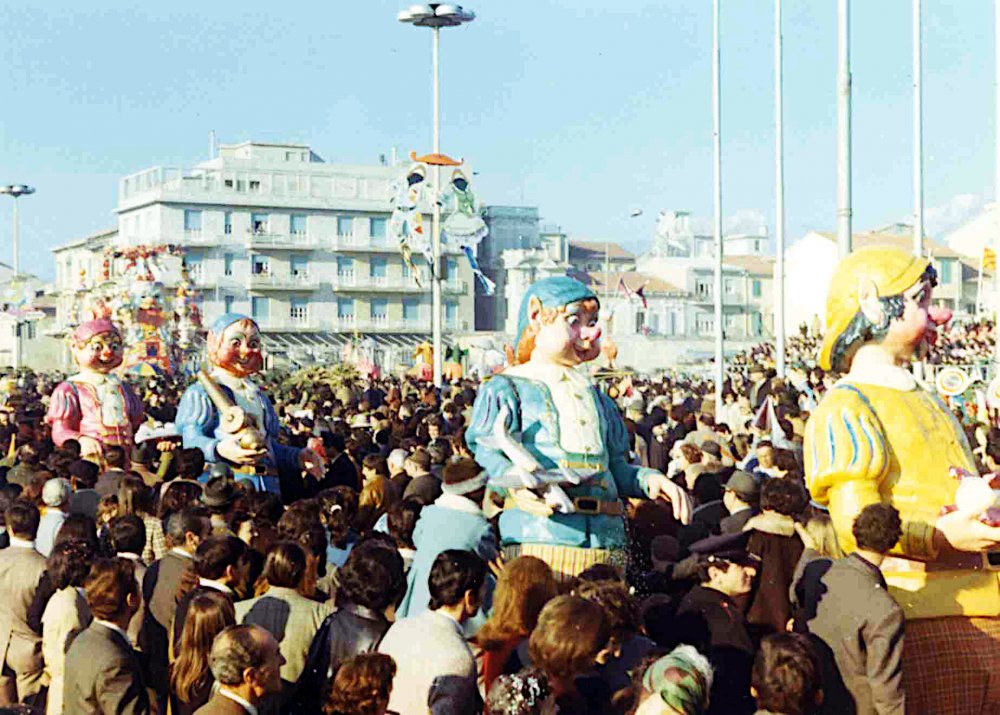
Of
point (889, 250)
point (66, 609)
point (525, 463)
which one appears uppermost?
point (889, 250)

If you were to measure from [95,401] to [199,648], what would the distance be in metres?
7.62

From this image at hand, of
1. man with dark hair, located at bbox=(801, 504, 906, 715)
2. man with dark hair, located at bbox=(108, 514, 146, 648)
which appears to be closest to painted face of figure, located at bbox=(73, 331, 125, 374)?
man with dark hair, located at bbox=(108, 514, 146, 648)

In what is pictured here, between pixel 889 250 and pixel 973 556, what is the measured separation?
1365 mm

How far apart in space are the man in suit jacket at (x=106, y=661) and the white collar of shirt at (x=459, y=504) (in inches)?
68.5

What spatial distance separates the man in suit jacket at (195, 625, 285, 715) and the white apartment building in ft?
208

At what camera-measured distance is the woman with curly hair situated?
4.76 metres

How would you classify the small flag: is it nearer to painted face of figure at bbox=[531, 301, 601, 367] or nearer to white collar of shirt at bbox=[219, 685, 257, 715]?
painted face of figure at bbox=[531, 301, 601, 367]

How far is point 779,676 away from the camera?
5023 mm

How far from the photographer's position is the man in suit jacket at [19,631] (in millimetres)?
7461

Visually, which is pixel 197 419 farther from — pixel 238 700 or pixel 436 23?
pixel 436 23

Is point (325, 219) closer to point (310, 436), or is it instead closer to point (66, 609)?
point (310, 436)

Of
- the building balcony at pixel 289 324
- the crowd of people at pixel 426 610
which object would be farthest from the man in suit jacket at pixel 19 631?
the building balcony at pixel 289 324

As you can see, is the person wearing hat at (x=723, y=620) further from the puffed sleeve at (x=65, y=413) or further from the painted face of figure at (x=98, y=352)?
the painted face of figure at (x=98, y=352)

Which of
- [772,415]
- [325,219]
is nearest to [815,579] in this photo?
[772,415]
